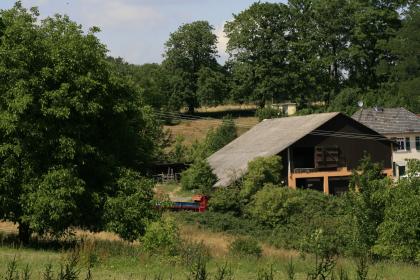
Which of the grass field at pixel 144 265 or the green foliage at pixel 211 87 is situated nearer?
the grass field at pixel 144 265

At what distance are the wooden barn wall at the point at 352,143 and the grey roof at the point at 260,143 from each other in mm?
1129

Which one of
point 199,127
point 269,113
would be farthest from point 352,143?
point 199,127

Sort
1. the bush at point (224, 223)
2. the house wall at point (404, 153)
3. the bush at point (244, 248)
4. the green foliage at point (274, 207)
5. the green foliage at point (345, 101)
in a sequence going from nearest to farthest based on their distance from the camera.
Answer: the bush at point (244, 248), the bush at point (224, 223), the green foliage at point (274, 207), the house wall at point (404, 153), the green foliage at point (345, 101)

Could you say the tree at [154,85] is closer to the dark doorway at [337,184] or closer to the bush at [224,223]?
the dark doorway at [337,184]

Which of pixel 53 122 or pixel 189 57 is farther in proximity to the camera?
pixel 189 57

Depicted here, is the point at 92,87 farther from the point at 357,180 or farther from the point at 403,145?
the point at 403,145

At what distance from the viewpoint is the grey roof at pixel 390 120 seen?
5803cm

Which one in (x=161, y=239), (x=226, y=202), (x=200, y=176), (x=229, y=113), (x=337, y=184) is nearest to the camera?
(x=161, y=239)

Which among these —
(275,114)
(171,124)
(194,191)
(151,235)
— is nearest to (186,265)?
(151,235)

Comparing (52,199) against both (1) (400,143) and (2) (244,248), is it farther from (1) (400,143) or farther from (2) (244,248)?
(1) (400,143)

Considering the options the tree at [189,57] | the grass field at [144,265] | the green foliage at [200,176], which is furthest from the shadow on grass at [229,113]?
the grass field at [144,265]

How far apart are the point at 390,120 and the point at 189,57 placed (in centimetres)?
3542

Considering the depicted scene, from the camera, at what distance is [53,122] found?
764 inches

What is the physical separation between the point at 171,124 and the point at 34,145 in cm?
6073
